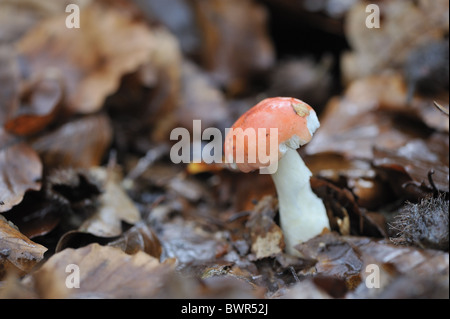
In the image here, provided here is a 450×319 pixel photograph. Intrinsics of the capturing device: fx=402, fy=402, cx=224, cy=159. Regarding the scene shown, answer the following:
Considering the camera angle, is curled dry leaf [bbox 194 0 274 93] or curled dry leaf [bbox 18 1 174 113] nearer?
curled dry leaf [bbox 18 1 174 113]

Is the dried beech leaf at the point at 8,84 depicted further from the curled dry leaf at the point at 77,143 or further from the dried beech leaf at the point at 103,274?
the dried beech leaf at the point at 103,274

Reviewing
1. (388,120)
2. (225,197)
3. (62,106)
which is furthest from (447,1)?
(62,106)

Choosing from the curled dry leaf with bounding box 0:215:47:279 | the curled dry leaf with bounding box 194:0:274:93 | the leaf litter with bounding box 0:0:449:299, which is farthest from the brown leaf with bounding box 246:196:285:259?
the curled dry leaf with bounding box 194:0:274:93

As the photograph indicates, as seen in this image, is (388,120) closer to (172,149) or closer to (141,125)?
(172,149)

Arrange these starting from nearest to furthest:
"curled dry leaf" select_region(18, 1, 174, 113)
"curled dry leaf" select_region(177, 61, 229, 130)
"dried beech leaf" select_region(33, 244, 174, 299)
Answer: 1. "dried beech leaf" select_region(33, 244, 174, 299)
2. "curled dry leaf" select_region(18, 1, 174, 113)
3. "curled dry leaf" select_region(177, 61, 229, 130)

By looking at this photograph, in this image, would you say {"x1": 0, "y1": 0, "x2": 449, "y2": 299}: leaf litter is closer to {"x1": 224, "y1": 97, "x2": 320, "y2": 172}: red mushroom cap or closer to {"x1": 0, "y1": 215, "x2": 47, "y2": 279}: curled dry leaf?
{"x1": 0, "y1": 215, "x2": 47, "y2": 279}: curled dry leaf

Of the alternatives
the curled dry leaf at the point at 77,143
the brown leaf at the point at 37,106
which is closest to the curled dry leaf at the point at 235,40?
the curled dry leaf at the point at 77,143
